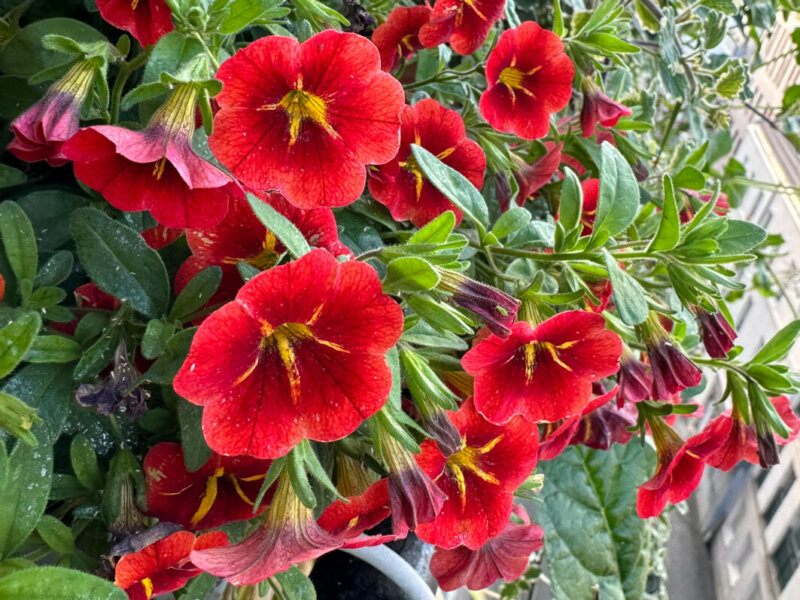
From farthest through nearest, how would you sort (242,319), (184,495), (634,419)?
1. (634,419)
2. (184,495)
3. (242,319)

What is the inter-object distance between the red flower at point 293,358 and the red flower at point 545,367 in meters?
0.09

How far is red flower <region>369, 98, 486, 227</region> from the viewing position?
0.45 metres

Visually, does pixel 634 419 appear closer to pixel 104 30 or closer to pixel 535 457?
pixel 535 457

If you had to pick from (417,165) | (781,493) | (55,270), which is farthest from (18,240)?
(781,493)

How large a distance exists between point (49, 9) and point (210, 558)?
0.39m

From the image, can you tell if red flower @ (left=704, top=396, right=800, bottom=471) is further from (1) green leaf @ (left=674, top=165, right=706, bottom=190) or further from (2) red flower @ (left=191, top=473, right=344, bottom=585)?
(2) red flower @ (left=191, top=473, right=344, bottom=585)

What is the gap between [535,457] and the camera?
0.43 m

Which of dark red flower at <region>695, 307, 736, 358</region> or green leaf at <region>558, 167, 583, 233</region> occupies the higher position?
green leaf at <region>558, 167, 583, 233</region>

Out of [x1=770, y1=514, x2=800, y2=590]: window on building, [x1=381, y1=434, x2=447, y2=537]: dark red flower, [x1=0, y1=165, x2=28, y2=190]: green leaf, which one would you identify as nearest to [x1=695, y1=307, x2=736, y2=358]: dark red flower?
[x1=381, y1=434, x2=447, y2=537]: dark red flower

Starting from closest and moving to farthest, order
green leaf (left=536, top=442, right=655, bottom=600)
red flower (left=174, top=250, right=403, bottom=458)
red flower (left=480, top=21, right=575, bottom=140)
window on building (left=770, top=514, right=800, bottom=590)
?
red flower (left=174, top=250, right=403, bottom=458) → red flower (left=480, top=21, right=575, bottom=140) → green leaf (left=536, top=442, right=655, bottom=600) → window on building (left=770, top=514, right=800, bottom=590)

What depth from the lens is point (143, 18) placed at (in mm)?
384

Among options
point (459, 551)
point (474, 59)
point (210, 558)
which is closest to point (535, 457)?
point (459, 551)

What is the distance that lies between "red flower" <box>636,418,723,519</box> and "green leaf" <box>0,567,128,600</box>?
391 millimetres

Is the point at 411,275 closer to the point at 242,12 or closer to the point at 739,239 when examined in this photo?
the point at 242,12
